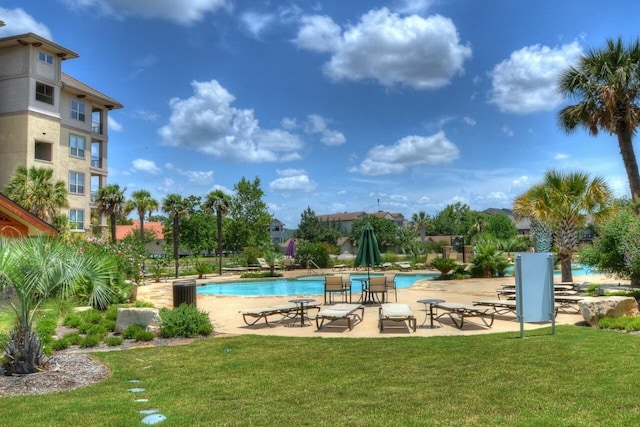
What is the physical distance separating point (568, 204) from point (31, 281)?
16.4 m

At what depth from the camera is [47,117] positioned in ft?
102

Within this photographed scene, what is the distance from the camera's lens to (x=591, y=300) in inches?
395

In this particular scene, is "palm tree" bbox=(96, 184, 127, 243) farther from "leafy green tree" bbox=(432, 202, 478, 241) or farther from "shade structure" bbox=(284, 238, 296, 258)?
"leafy green tree" bbox=(432, 202, 478, 241)

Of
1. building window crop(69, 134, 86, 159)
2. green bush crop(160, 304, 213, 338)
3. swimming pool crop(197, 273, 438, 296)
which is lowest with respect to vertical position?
swimming pool crop(197, 273, 438, 296)

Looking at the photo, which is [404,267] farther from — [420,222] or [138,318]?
[420,222]

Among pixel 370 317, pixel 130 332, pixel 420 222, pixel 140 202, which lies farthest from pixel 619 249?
pixel 420 222

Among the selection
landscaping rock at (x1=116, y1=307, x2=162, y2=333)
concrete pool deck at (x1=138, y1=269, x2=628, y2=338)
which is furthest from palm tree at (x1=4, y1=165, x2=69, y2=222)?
landscaping rock at (x1=116, y1=307, x2=162, y2=333)

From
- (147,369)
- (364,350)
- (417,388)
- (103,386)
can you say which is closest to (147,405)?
(103,386)

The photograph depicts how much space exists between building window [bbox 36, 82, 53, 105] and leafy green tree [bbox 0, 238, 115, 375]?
29064 mm

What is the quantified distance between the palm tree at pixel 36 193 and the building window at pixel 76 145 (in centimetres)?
709

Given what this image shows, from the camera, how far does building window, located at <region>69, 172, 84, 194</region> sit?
33.4 m

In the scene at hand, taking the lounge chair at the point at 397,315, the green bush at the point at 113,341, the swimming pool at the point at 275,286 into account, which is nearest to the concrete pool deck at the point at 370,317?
the lounge chair at the point at 397,315

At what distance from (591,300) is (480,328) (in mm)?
2391

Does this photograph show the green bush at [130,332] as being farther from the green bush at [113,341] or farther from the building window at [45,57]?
the building window at [45,57]
